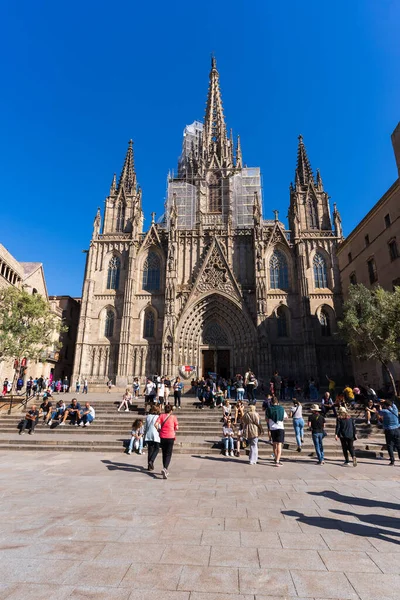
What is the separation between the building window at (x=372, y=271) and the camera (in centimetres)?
2322

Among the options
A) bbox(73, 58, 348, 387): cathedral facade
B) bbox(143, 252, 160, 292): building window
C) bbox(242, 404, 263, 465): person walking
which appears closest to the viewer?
bbox(242, 404, 263, 465): person walking

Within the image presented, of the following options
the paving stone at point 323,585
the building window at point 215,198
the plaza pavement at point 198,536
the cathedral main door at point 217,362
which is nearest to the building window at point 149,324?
the cathedral main door at point 217,362

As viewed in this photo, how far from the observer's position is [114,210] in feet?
120

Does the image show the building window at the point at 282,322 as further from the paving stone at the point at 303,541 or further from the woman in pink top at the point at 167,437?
the paving stone at the point at 303,541

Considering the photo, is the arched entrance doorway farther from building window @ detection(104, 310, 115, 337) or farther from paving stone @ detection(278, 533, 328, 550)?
paving stone @ detection(278, 533, 328, 550)

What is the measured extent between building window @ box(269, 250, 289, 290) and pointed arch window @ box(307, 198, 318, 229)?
522 cm

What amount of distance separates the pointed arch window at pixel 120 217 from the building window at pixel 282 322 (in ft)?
65.1

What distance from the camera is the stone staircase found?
10727 mm

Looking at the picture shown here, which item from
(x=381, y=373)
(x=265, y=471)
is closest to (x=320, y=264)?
(x=381, y=373)

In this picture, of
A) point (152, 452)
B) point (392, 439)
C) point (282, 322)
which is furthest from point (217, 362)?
point (152, 452)

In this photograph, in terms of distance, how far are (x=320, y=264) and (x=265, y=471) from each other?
2714 cm

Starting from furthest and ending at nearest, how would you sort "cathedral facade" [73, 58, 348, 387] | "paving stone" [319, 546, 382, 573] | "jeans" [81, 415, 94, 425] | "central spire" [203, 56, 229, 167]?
1. "central spire" [203, 56, 229, 167]
2. "cathedral facade" [73, 58, 348, 387]
3. "jeans" [81, 415, 94, 425]
4. "paving stone" [319, 546, 382, 573]

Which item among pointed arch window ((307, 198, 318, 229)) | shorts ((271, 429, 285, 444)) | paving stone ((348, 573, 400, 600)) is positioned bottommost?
paving stone ((348, 573, 400, 600))

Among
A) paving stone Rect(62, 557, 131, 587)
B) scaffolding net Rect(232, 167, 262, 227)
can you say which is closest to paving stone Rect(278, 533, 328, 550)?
paving stone Rect(62, 557, 131, 587)
